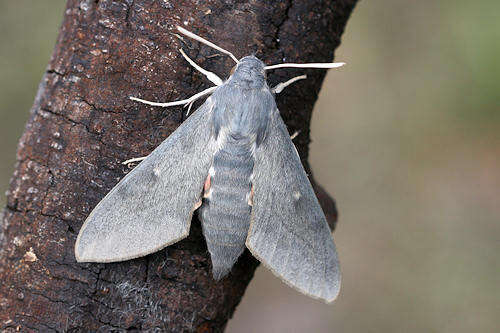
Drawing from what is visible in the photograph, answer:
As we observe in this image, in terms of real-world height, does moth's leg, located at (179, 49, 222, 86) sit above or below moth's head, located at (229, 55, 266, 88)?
below

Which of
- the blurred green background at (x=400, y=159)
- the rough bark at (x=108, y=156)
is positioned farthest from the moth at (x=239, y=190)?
the blurred green background at (x=400, y=159)

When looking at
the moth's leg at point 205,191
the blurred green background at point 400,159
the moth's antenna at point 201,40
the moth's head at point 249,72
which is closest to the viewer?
the moth's antenna at point 201,40

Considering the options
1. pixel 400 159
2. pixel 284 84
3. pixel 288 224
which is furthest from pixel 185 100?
pixel 400 159

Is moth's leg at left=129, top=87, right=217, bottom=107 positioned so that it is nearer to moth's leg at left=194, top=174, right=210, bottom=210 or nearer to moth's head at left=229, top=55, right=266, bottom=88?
moth's head at left=229, top=55, right=266, bottom=88

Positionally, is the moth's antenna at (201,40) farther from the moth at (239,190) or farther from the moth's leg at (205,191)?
the moth's leg at (205,191)

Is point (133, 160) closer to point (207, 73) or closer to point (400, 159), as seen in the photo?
point (207, 73)

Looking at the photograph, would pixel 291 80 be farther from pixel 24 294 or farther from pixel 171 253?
pixel 24 294

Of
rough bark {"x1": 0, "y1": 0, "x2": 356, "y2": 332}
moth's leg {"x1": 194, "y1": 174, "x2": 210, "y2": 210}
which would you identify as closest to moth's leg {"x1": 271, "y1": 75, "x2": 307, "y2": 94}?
rough bark {"x1": 0, "y1": 0, "x2": 356, "y2": 332}
